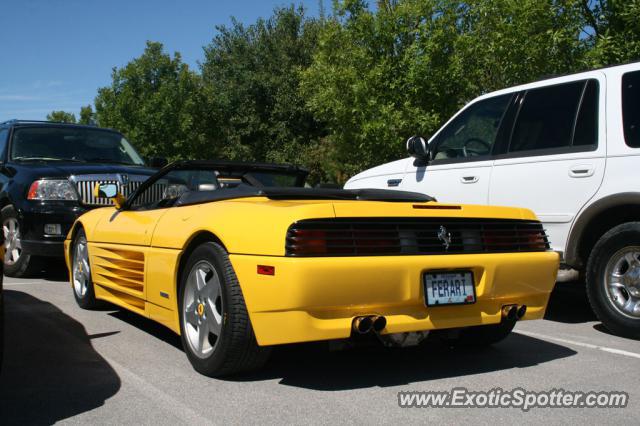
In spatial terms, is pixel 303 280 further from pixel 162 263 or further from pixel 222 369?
pixel 162 263

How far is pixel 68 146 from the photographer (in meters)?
9.29

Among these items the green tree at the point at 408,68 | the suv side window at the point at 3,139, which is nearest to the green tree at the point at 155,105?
the green tree at the point at 408,68

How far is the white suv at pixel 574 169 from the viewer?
17.6 ft

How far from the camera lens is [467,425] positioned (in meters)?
3.28

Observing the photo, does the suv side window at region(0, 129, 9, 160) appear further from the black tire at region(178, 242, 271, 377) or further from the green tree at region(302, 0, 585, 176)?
the green tree at region(302, 0, 585, 176)

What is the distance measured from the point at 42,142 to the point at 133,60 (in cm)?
2963

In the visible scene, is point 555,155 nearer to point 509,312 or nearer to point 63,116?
point 509,312

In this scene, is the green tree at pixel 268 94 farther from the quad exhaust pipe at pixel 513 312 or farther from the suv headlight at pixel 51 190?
the quad exhaust pipe at pixel 513 312

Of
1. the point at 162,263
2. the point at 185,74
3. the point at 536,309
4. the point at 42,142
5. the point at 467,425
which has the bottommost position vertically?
the point at 467,425

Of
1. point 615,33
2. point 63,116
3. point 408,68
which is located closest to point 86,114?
point 63,116

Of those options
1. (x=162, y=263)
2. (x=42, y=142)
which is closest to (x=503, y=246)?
(x=162, y=263)

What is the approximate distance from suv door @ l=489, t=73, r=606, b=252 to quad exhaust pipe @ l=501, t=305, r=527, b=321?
67.0 inches

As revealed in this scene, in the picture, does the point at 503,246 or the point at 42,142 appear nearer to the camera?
the point at 503,246

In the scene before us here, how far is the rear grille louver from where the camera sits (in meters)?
3.62
